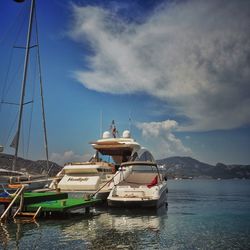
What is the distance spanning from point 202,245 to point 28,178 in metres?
29.7

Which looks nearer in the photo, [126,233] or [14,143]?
[126,233]

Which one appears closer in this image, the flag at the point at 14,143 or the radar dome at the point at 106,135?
the flag at the point at 14,143

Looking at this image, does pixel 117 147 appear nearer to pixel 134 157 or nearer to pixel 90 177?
pixel 134 157

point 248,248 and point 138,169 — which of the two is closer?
point 248,248

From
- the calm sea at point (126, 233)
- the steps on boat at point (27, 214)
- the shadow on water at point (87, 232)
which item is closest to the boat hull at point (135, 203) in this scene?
the shadow on water at point (87, 232)

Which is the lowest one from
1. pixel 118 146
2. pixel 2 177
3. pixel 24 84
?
pixel 2 177

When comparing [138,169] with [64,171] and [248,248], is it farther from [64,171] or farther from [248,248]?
[248,248]

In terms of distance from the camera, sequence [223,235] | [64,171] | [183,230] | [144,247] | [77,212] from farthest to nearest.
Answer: [64,171] < [77,212] < [183,230] < [223,235] < [144,247]

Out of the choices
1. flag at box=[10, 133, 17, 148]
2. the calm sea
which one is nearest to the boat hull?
the calm sea

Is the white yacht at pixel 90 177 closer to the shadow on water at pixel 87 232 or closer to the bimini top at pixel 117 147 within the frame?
the bimini top at pixel 117 147

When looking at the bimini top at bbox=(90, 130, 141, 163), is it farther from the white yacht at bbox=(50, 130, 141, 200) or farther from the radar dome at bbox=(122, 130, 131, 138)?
the radar dome at bbox=(122, 130, 131, 138)

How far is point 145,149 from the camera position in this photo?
42.6m

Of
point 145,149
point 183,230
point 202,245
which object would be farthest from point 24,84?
point 202,245

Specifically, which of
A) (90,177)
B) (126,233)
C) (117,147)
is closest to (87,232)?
(126,233)
